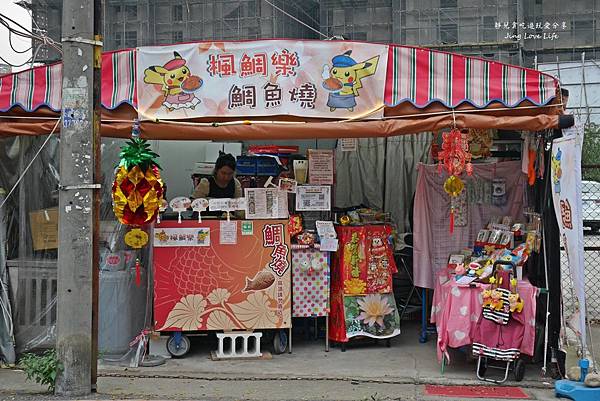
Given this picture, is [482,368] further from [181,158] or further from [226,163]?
[181,158]

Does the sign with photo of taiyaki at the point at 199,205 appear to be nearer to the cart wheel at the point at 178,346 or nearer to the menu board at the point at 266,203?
the menu board at the point at 266,203

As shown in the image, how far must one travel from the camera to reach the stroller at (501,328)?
6.71 metres

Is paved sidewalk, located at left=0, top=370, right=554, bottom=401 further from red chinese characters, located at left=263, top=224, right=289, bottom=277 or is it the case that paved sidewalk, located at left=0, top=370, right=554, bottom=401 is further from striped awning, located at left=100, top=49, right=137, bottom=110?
striped awning, located at left=100, top=49, right=137, bottom=110

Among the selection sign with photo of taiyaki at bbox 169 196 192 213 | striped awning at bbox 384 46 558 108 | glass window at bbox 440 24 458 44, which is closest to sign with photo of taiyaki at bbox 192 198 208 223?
sign with photo of taiyaki at bbox 169 196 192 213

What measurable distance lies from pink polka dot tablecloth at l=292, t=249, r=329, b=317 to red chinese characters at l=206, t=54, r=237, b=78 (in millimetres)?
2066

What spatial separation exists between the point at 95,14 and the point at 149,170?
4.74 ft

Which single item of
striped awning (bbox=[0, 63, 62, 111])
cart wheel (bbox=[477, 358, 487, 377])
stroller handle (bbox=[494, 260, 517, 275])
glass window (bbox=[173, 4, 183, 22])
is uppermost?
glass window (bbox=[173, 4, 183, 22])

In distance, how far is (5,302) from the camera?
24.4 feet

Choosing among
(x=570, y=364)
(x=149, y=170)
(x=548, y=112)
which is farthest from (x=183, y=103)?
(x=570, y=364)

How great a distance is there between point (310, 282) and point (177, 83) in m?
2.56

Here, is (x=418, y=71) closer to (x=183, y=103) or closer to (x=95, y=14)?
(x=183, y=103)

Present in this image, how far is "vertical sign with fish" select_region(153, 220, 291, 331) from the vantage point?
7.55m

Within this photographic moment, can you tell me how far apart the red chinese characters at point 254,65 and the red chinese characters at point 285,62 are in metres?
0.10

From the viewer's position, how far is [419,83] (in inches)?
272
